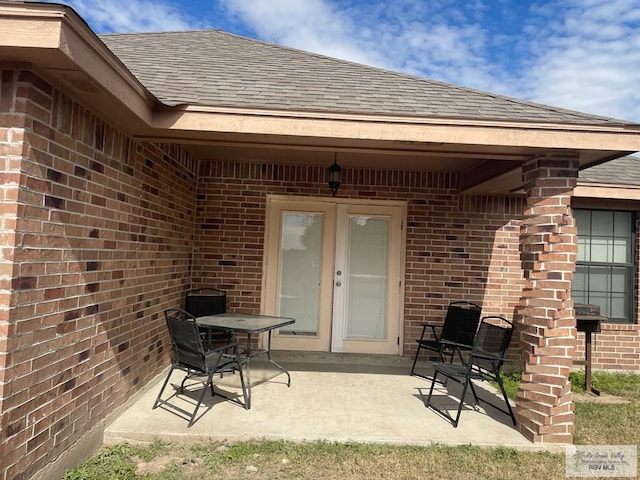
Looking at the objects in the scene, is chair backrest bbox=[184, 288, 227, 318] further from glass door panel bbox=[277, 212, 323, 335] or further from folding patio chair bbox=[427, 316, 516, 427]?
folding patio chair bbox=[427, 316, 516, 427]

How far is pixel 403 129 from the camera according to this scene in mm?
3074

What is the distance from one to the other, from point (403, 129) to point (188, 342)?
8.26ft

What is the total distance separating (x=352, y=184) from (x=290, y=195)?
877 millimetres

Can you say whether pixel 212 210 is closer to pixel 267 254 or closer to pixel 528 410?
pixel 267 254

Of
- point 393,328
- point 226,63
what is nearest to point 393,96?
point 226,63

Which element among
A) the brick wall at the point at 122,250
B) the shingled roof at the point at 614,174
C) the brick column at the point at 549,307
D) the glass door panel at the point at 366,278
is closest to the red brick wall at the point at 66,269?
the brick wall at the point at 122,250

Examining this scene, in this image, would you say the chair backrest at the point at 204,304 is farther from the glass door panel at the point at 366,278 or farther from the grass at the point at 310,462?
the grass at the point at 310,462

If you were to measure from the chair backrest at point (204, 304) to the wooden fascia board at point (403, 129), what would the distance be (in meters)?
2.47

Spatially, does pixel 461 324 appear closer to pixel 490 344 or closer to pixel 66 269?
pixel 490 344

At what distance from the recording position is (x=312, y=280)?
5426mm

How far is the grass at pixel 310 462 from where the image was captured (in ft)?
8.54

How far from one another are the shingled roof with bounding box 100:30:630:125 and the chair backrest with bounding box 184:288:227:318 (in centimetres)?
259

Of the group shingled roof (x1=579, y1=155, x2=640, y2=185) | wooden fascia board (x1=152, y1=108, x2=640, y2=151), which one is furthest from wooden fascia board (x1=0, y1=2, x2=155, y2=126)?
shingled roof (x1=579, y1=155, x2=640, y2=185)

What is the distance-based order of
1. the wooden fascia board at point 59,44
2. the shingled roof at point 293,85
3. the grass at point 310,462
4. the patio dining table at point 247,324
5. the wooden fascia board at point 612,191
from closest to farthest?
the wooden fascia board at point 59,44, the grass at point 310,462, the shingled roof at point 293,85, the patio dining table at point 247,324, the wooden fascia board at point 612,191
